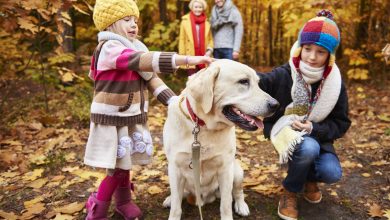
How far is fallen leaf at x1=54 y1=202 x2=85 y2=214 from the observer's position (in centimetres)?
322

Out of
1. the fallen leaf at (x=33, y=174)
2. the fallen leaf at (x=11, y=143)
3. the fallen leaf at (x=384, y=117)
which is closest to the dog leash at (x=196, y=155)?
the fallen leaf at (x=33, y=174)

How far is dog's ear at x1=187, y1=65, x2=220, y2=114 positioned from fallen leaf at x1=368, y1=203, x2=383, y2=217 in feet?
6.12

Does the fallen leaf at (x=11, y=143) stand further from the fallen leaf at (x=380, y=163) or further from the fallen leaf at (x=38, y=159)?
the fallen leaf at (x=380, y=163)

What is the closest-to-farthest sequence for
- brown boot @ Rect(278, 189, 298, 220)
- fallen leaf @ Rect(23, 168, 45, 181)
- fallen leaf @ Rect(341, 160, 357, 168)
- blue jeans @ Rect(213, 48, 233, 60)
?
brown boot @ Rect(278, 189, 298, 220)
fallen leaf @ Rect(23, 168, 45, 181)
fallen leaf @ Rect(341, 160, 357, 168)
blue jeans @ Rect(213, 48, 233, 60)

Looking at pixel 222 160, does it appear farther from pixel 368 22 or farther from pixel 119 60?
pixel 368 22

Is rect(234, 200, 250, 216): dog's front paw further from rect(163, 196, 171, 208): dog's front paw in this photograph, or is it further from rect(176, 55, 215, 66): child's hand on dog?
rect(176, 55, 215, 66): child's hand on dog

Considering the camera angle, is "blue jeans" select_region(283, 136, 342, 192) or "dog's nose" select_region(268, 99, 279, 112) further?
"blue jeans" select_region(283, 136, 342, 192)

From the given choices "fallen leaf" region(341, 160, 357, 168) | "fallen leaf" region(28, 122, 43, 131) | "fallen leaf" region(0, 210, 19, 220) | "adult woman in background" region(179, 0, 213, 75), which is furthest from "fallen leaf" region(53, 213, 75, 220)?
"adult woman in background" region(179, 0, 213, 75)

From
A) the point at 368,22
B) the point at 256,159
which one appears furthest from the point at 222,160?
the point at 368,22

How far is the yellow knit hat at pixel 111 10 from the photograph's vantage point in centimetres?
254

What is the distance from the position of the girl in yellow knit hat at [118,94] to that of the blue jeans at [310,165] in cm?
119

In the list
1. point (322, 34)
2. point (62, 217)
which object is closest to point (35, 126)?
point (62, 217)

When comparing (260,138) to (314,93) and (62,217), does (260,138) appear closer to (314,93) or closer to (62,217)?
(314,93)

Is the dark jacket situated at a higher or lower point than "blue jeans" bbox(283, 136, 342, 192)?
higher
